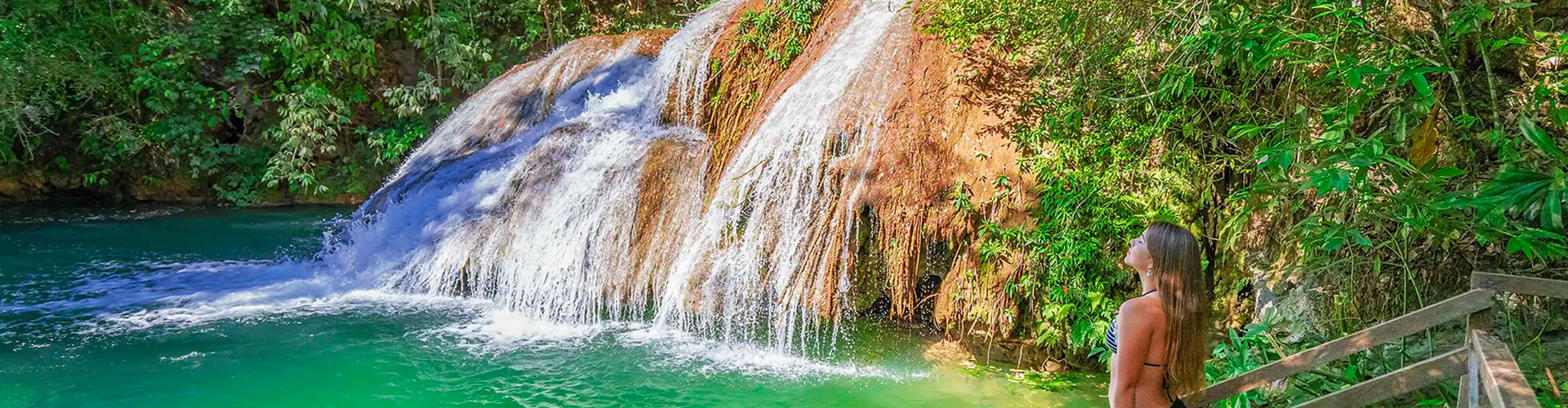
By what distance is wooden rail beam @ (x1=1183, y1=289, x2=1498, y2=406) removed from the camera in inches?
103

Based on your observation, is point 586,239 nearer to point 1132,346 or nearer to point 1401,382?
point 1132,346

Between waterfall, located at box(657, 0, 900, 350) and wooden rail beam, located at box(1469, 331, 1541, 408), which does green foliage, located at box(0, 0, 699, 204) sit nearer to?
waterfall, located at box(657, 0, 900, 350)

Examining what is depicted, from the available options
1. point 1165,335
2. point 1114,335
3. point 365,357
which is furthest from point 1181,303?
point 365,357

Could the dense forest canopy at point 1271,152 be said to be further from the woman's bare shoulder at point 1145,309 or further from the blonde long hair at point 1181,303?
the woman's bare shoulder at point 1145,309

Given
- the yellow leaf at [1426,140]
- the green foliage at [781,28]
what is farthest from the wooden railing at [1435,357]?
the green foliage at [781,28]

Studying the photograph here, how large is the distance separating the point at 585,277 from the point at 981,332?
3009 millimetres

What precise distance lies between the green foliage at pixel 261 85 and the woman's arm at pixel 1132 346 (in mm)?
10730

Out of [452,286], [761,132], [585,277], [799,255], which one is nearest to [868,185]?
[799,255]

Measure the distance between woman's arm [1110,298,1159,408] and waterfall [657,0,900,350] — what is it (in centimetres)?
280

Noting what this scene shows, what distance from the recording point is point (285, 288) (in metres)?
7.38

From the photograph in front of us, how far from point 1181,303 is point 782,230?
3280 millimetres

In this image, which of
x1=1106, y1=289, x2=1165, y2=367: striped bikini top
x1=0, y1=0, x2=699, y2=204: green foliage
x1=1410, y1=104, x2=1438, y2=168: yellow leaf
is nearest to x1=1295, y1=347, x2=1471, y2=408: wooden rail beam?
x1=1106, y1=289, x2=1165, y2=367: striped bikini top

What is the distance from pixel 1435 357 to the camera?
2.58 m

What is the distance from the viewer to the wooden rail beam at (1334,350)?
262 centimetres
